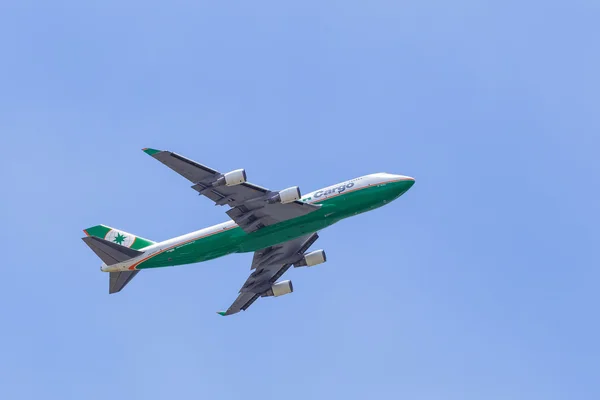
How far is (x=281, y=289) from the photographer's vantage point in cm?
9931

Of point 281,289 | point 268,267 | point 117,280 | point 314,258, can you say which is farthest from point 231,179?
point 281,289

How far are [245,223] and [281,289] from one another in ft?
48.5

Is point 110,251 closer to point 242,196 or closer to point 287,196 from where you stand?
point 242,196

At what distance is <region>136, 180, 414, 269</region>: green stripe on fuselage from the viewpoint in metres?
86.5

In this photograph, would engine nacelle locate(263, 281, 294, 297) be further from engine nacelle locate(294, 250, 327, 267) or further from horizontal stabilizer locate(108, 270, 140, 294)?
horizontal stabilizer locate(108, 270, 140, 294)

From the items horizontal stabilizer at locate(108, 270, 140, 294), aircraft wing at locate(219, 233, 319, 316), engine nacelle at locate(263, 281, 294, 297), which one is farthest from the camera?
engine nacelle at locate(263, 281, 294, 297)

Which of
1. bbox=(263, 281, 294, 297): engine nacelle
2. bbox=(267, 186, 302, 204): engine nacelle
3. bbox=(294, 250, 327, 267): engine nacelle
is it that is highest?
bbox=(267, 186, 302, 204): engine nacelle

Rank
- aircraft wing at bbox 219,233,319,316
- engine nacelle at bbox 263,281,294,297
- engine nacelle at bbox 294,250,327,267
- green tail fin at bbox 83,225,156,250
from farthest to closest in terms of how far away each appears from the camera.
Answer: engine nacelle at bbox 263,281,294,297 → engine nacelle at bbox 294,250,327,267 → aircraft wing at bbox 219,233,319,316 → green tail fin at bbox 83,225,156,250

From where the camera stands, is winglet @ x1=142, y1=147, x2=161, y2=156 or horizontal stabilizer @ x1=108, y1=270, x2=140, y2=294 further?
horizontal stabilizer @ x1=108, y1=270, x2=140, y2=294

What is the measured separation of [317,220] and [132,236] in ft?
60.4

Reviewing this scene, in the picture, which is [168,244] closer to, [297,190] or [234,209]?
[234,209]

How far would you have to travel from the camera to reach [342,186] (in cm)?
8725

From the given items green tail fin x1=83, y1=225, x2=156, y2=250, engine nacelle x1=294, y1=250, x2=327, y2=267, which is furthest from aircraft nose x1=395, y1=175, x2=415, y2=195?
green tail fin x1=83, y1=225, x2=156, y2=250

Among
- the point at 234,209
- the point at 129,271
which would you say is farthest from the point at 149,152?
the point at 129,271
